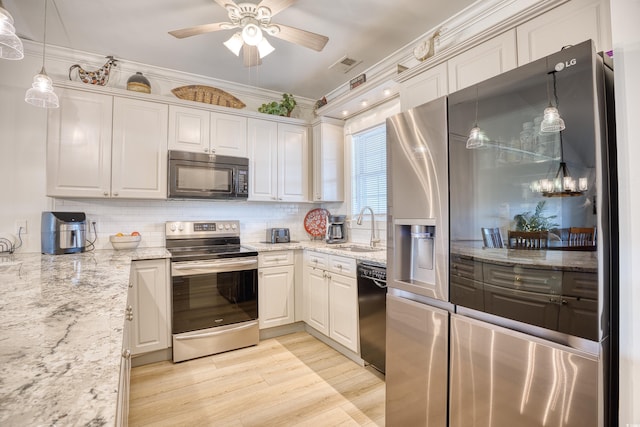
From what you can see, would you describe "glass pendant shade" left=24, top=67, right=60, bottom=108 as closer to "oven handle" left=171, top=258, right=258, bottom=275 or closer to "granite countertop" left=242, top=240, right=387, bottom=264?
"oven handle" left=171, top=258, right=258, bottom=275

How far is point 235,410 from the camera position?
6.56 ft

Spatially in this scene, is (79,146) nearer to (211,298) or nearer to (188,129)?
(188,129)

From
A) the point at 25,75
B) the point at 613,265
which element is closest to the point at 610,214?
the point at 613,265

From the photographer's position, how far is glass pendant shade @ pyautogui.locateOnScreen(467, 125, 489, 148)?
1307 millimetres

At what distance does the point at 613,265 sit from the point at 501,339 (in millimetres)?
456

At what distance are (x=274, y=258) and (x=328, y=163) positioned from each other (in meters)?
1.25

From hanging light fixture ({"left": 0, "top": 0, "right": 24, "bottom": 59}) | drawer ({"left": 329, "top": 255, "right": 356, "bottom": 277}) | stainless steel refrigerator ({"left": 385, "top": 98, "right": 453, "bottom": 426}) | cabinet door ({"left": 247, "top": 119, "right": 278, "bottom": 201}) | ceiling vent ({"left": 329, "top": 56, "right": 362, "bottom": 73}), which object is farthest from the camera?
cabinet door ({"left": 247, "top": 119, "right": 278, "bottom": 201})

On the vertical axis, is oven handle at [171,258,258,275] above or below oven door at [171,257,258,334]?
above

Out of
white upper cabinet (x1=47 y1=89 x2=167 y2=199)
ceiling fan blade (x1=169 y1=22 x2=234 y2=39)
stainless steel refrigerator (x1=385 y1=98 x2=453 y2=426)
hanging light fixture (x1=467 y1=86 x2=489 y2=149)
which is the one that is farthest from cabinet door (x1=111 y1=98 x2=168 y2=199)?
hanging light fixture (x1=467 y1=86 x2=489 y2=149)

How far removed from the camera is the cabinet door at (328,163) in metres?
3.55

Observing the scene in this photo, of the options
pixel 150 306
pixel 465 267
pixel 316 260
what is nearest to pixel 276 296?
pixel 316 260

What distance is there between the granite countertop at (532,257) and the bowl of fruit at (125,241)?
2.69m

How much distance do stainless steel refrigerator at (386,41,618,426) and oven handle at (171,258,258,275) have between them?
166 centimetres

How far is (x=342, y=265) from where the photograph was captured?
2.63 m
